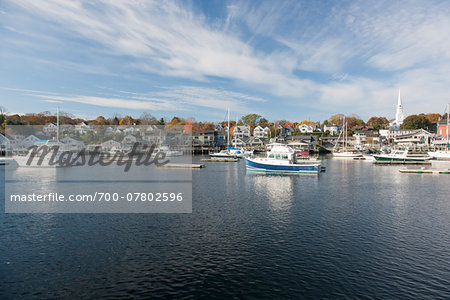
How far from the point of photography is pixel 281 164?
49.7 metres

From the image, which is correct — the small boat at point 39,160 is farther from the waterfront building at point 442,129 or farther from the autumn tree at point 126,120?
the waterfront building at point 442,129

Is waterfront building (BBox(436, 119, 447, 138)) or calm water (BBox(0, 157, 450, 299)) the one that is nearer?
calm water (BBox(0, 157, 450, 299))

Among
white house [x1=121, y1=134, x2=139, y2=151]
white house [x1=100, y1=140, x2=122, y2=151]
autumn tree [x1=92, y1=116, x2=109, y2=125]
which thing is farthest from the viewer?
autumn tree [x1=92, y1=116, x2=109, y2=125]

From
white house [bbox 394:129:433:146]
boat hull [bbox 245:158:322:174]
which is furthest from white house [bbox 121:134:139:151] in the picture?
white house [bbox 394:129:433:146]

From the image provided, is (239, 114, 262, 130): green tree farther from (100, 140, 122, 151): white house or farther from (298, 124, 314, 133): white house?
(100, 140, 122, 151): white house

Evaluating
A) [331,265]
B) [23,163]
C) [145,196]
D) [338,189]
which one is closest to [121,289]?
[331,265]

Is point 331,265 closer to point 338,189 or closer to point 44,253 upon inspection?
point 44,253

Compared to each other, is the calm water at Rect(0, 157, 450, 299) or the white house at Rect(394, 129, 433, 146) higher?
the white house at Rect(394, 129, 433, 146)

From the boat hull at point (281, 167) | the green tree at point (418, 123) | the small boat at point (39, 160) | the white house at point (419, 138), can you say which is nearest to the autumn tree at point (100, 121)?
the small boat at point (39, 160)

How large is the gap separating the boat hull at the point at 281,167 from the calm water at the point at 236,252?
22130mm

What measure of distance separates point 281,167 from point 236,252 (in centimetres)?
3584

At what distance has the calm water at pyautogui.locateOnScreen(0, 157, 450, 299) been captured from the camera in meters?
11.8

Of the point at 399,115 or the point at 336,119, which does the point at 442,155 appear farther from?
the point at 399,115

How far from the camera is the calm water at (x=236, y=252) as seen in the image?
11812 millimetres
